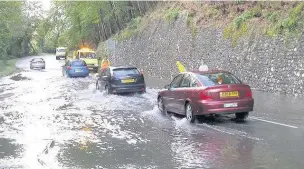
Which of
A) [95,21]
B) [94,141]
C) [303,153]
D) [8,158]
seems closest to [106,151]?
[94,141]

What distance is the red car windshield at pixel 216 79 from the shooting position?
1254cm

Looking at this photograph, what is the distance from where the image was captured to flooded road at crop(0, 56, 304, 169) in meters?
8.28

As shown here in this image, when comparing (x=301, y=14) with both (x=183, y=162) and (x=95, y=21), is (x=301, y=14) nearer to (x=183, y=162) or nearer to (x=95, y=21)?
(x=183, y=162)

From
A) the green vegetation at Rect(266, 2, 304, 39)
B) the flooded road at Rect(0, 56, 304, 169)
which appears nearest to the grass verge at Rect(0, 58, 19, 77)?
the flooded road at Rect(0, 56, 304, 169)

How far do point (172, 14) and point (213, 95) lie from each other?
871 inches

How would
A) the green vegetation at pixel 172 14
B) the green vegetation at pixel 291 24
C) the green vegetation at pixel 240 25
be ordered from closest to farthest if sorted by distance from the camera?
the green vegetation at pixel 291 24 → the green vegetation at pixel 240 25 → the green vegetation at pixel 172 14

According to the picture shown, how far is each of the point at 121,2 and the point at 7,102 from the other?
96.7 feet

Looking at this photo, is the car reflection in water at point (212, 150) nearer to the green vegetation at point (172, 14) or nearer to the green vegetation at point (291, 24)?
the green vegetation at point (291, 24)

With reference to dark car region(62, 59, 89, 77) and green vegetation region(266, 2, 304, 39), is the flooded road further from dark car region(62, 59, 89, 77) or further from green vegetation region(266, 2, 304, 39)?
dark car region(62, 59, 89, 77)

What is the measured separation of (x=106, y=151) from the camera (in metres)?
9.34

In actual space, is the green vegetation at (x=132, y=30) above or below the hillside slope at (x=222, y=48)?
above

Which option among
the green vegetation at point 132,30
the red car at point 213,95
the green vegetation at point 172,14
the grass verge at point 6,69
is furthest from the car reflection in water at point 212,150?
the grass verge at point 6,69

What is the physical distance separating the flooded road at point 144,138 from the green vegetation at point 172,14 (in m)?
16.6

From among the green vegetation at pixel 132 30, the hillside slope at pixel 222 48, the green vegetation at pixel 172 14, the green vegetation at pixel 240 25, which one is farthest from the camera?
the green vegetation at pixel 132 30
